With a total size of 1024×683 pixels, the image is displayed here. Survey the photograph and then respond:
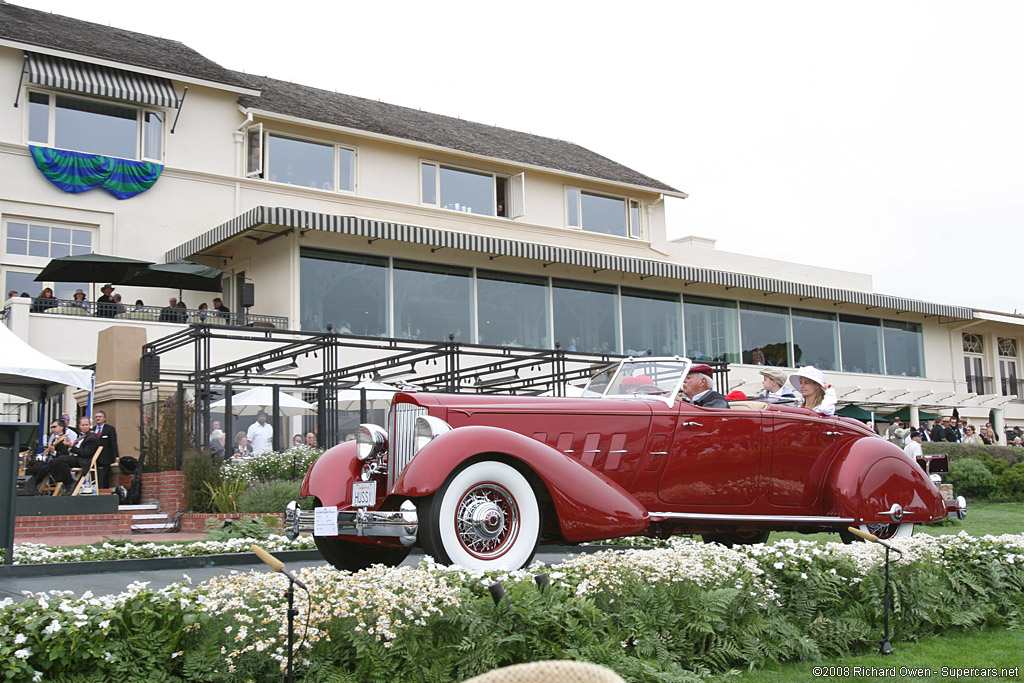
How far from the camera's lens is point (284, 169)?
26375 mm

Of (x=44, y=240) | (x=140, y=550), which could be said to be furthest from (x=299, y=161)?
(x=140, y=550)

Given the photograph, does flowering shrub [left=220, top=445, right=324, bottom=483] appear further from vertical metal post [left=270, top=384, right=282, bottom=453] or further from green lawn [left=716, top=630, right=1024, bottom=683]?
green lawn [left=716, top=630, right=1024, bottom=683]

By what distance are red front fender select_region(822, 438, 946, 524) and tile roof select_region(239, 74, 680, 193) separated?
20.9m

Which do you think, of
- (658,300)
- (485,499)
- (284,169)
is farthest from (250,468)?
(658,300)

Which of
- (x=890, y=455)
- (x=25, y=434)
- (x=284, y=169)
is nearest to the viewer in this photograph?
(x=25, y=434)

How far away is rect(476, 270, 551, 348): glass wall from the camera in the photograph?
26.8 metres

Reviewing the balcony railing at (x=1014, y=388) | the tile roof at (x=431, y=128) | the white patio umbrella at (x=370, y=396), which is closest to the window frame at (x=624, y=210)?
the tile roof at (x=431, y=128)

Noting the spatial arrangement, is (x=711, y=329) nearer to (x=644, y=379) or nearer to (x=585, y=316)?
(x=585, y=316)

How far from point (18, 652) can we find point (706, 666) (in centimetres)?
347

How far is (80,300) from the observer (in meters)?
21.8

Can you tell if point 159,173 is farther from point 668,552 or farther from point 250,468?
point 668,552

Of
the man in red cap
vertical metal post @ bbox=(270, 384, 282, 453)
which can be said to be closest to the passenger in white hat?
the man in red cap

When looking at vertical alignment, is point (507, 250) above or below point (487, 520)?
above

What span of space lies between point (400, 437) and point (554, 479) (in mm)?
1220
